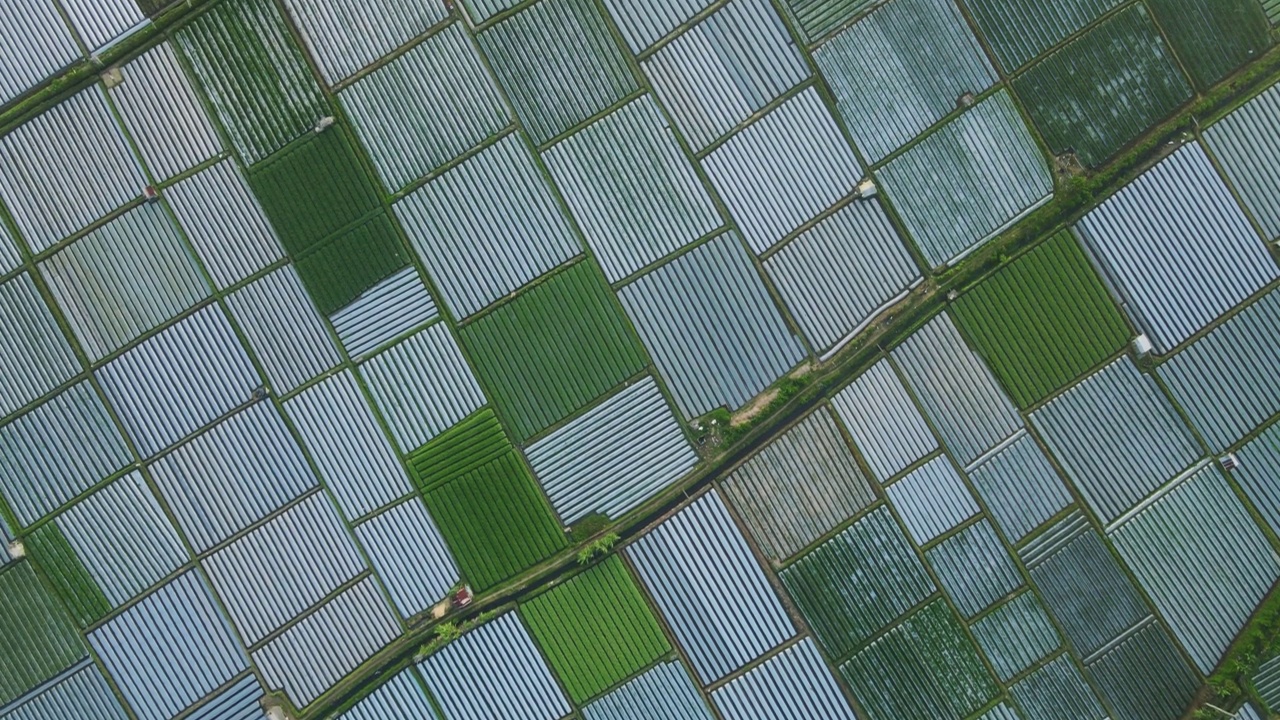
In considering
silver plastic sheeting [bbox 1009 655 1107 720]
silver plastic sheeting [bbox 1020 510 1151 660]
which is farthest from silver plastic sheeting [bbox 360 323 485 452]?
silver plastic sheeting [bbox 1009 655 1107 720]

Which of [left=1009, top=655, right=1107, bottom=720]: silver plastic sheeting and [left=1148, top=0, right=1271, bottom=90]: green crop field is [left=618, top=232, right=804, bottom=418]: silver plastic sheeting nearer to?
[left=1009, top=655, right=1107, bottom=720]: silver plastic sheeting

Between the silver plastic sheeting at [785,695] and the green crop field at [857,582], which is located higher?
the green crop field at [857,582]

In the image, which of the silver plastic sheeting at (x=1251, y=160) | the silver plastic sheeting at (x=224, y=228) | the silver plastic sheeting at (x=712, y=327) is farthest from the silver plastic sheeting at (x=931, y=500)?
the silver plastic sheeting at (x=224, y=228)

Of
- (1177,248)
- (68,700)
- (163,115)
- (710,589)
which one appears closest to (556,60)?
(163,115)

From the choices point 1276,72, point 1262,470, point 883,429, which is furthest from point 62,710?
point 1276,72

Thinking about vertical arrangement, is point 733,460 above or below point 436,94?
below

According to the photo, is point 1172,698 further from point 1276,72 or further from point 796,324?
point 1276,72

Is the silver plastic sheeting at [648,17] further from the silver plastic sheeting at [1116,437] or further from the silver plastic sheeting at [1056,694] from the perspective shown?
the silver plastic sheeting at [1056,694]
